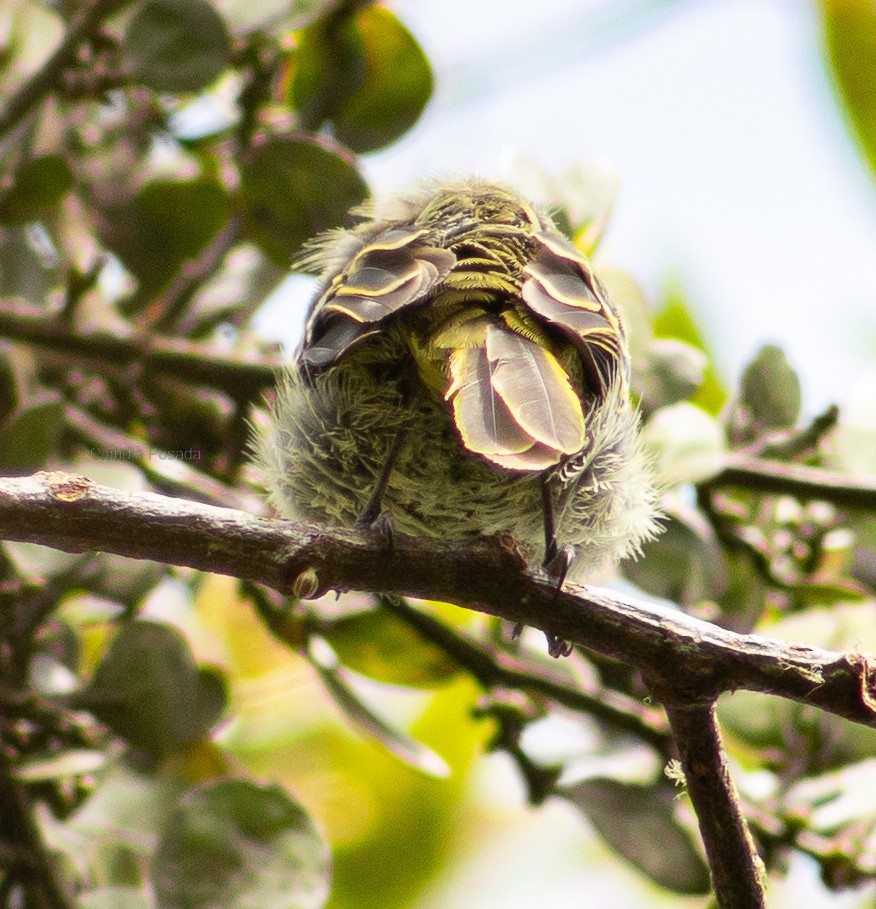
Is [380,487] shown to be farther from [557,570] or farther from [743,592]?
[743,592]

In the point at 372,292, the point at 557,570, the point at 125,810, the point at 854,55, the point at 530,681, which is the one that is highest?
the point at 372,292

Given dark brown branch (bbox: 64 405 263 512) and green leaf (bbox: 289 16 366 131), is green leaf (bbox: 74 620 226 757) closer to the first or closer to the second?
dark brown branch (bbox: 64 405 263 512)

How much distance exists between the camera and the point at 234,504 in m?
1.87

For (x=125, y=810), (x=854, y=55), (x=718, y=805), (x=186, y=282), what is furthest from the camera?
(x=854, y=55)

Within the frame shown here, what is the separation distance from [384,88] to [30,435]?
894 mm

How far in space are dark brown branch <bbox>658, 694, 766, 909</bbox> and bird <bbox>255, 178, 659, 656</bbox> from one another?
0.28m

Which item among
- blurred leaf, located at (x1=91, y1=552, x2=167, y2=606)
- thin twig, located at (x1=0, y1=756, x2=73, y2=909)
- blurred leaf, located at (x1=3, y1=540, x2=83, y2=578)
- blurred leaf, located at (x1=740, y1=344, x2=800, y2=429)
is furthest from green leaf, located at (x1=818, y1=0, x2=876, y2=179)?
thin twig, located at (x1=0, y1=756, x2=73, y2=909)

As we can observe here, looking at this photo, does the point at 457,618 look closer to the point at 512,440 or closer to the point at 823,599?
the point at 823,599

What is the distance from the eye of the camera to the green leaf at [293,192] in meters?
1.86

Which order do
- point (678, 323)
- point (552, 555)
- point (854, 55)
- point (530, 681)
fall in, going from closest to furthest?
point (552, 555) < point (530, 681) < point (854, 55) < point (678, 323)

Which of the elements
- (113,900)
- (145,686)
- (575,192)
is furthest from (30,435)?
(575,192)

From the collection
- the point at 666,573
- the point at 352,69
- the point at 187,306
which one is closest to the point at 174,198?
the point at 187,306

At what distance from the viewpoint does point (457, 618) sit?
107 inches

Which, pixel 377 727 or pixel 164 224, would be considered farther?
pixel 164 224
